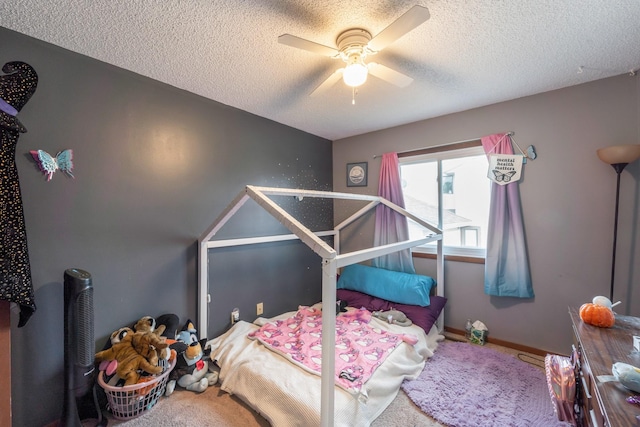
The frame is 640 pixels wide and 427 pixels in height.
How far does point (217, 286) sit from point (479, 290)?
8.26ft

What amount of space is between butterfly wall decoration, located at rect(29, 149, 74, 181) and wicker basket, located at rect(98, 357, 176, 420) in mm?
1247

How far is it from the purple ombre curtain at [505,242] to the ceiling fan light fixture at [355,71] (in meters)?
1.70

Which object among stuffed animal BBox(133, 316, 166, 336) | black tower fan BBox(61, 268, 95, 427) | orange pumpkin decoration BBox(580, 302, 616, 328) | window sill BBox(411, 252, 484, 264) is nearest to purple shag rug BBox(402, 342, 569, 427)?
orange pumpkin decoration BBox(580, 302, 616, 328)

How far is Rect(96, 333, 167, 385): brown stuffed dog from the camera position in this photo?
1501 millimetres

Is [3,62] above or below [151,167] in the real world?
above

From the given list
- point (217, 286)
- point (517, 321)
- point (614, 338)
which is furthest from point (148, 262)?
point (517, 321)

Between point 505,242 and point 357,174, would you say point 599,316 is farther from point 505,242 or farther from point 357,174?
point 357,174

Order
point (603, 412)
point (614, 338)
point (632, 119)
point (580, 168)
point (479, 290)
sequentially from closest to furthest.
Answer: point (603, 412)
point (614, 338)
point (632, 119)
point (580, 168)
point (479, 290)

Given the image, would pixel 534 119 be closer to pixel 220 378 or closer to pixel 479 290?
pixel 479 290

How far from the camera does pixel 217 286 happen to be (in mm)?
2291

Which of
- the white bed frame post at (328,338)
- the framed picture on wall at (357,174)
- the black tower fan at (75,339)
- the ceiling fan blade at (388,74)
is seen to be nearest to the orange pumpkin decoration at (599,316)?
the white bed frame post at (328,338)

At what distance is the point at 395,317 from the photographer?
8.00 ft

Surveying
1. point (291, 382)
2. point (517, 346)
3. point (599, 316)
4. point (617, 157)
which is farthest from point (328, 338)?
point (617, 157)

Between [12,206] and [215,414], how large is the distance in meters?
1.62
